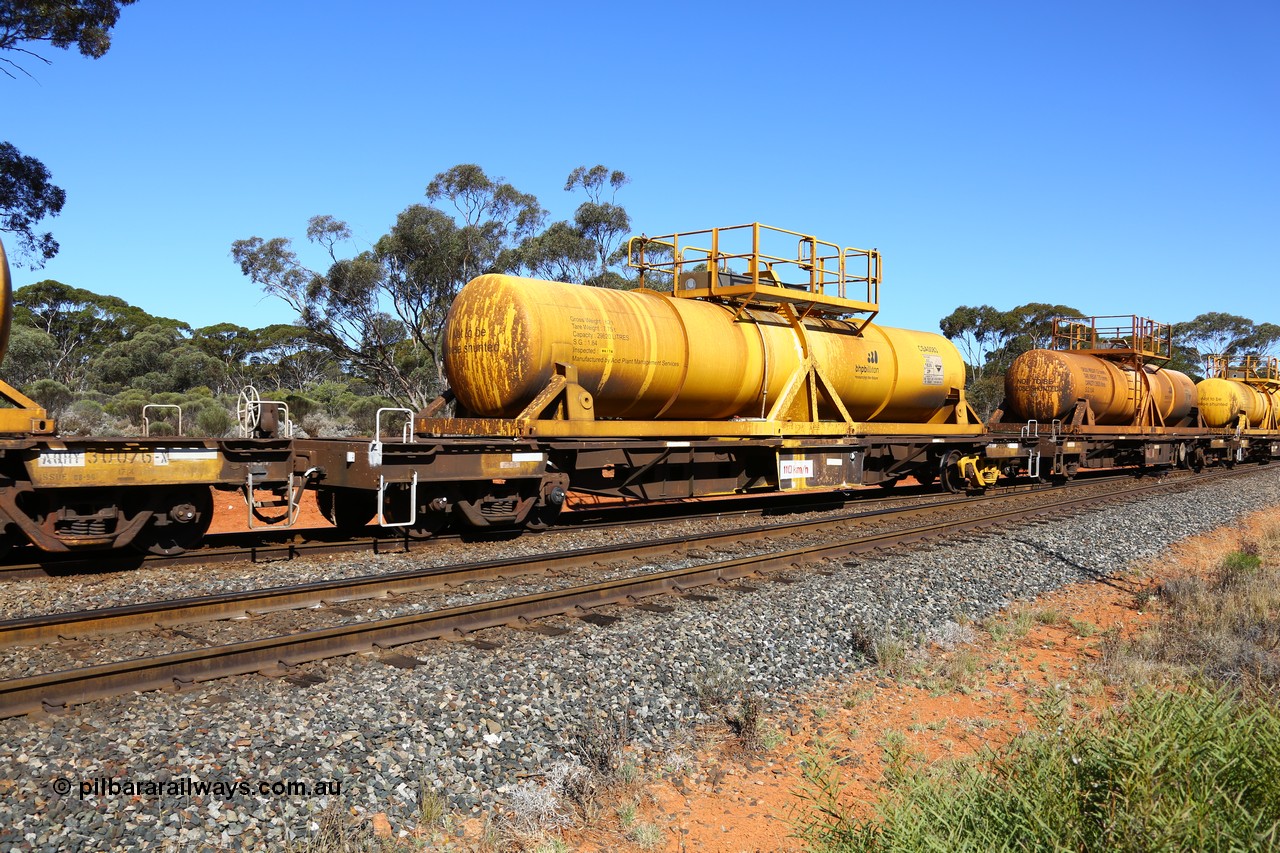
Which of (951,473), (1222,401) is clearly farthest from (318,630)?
(1222,401)

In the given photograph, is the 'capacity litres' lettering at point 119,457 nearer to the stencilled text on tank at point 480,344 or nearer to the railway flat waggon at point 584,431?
the railway flat waggon at point 584,431

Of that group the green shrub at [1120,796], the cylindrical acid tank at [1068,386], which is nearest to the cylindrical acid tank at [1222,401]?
the cylindrical acid tank at [1068,386]

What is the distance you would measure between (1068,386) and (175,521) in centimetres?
1975

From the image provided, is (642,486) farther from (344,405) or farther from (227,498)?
(344,405)

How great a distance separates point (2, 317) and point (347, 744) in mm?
6449

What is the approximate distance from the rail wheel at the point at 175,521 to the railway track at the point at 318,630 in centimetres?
223

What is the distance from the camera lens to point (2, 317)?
8.40 m

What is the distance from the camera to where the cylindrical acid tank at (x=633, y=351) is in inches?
436

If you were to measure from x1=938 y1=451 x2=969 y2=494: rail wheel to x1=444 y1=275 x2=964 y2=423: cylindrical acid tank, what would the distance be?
3.36 m

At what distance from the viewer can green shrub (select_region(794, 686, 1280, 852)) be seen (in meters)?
3.13

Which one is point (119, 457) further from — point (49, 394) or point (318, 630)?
point (49, 394)

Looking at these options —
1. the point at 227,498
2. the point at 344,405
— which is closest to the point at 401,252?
the point at 344,405

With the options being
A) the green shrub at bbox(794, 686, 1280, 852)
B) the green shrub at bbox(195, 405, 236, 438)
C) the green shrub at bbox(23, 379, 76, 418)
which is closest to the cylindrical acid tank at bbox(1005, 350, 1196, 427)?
the green shrub at bbox(794, 686, 1280, 852)

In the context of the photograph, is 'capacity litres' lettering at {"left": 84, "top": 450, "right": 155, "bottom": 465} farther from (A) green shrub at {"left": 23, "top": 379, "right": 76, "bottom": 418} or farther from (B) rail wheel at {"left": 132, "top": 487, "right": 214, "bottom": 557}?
(A) green shrub at {"left": 23, "top": 379, "right": 76, "bottom": 418}
